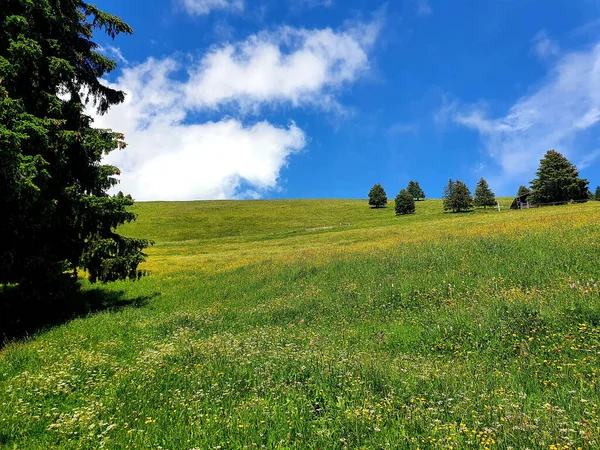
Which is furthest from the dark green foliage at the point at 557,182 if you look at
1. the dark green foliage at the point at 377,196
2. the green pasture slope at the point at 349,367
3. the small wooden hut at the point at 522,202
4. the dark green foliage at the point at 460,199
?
the green pasture slope at the point at 349,367

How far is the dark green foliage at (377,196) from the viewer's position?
373 feet

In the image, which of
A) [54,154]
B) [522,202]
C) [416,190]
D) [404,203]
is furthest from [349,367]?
[416,190]

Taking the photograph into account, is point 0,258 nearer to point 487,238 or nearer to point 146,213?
point 487,238

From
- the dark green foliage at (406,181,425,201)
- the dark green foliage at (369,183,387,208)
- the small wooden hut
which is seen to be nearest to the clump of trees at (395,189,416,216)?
the dark green foliage at (369,183,387,208)

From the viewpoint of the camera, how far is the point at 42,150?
33.7 feet

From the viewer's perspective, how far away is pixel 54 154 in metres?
11.0

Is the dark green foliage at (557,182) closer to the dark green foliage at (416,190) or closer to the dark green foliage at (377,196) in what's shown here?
the dark green foliage at (377,196)

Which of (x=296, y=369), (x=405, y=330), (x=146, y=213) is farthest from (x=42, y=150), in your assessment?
(x=146, y=213)

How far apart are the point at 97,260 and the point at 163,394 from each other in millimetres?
8629

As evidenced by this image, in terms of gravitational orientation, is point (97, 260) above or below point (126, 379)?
above

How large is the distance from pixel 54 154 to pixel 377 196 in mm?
109046

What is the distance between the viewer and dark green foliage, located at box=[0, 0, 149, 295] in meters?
9.50

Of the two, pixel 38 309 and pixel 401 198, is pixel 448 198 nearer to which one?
pixel 401 198

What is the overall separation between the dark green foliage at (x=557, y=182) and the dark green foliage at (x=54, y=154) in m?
81.3
